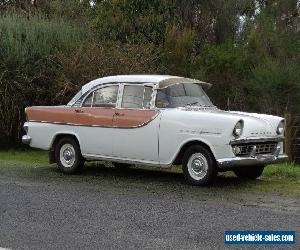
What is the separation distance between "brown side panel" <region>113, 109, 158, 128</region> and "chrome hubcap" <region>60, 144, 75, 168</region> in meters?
1.28

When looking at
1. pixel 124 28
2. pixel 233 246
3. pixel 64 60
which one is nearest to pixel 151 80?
pixel 233 246

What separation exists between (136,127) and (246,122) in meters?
1.89

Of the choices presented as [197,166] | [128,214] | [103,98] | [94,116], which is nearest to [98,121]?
[94,116]

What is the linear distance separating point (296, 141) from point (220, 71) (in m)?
7.86

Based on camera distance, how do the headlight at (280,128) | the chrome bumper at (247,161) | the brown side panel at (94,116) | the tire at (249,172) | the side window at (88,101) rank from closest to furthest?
the chrome bumper at (247,161) → the headlight at (280,128) → the brown side panel at (94,116) → the tire at (249,172) → the side window at (88,101)

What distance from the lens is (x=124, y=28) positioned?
1989cm

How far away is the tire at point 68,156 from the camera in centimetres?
1089

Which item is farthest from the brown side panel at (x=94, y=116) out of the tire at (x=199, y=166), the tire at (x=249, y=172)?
the tire at (x=249, y=172)

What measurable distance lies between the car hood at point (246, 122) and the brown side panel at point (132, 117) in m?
0.60

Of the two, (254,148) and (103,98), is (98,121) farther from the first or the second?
(254,148)

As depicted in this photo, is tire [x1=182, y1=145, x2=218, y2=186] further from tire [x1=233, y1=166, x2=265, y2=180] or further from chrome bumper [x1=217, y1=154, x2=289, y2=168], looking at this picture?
tire [x1=233, y1=166, x2=265, y2=180]

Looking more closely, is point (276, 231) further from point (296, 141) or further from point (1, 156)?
point (1, 156)

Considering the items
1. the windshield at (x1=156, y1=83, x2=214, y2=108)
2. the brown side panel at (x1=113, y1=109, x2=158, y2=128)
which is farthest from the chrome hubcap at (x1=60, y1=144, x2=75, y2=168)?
the windshield at (x1=156, y1=83, x2=214, y2=108)

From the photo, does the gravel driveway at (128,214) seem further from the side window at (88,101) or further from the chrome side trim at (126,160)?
the side window at (88,101)
